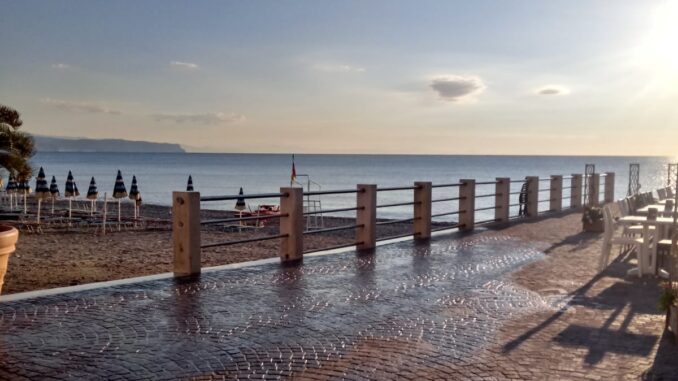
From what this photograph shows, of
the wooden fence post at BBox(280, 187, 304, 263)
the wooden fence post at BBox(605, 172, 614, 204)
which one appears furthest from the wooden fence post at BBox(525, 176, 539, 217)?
the wooden fence post at BBox(280, 187, 304, 263)

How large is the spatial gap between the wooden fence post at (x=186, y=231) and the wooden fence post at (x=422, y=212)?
18.5ft

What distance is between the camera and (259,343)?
17.7 feet

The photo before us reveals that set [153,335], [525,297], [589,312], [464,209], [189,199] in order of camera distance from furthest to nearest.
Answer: [464,209]
[189,199]
[525,297]
[589,312]
[153,335]

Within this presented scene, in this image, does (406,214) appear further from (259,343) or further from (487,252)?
(259,343)

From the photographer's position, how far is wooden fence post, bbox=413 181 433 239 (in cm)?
1298

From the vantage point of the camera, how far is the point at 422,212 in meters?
13.0

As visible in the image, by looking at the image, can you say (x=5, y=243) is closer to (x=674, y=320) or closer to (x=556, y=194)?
(x=674, y=320)

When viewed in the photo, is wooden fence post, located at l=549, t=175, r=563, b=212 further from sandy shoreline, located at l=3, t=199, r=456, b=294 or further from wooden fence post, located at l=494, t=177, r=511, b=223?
sandy shoreline, located at l=3, t=199, r=456, b=294

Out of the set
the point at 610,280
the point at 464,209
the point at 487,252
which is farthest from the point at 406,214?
the point at 610,280

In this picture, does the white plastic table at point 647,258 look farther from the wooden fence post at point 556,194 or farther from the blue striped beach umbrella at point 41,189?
the blue striped beach umbrella at point 41,189

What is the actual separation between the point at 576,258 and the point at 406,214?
3042 centimetres

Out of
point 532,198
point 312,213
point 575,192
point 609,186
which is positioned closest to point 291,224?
point 312,213

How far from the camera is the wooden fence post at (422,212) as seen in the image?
42.6ft

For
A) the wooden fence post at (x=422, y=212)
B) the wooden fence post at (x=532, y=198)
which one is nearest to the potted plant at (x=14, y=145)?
the wooden fence post at (x=422, y=212)
